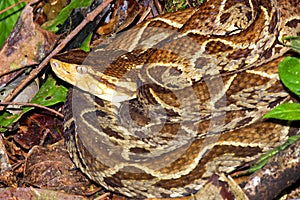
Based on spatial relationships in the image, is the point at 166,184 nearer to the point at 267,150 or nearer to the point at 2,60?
the point at 267,150

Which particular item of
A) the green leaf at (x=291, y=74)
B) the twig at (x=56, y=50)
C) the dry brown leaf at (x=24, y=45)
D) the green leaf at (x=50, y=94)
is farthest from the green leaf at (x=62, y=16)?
the green leaf at (x=291, y=74)

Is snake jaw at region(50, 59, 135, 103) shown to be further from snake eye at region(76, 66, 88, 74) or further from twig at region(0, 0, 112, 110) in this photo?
twig at region(0, 0, 112, 110)

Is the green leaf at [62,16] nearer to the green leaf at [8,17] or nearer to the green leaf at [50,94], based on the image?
the green leaf at [8,17]

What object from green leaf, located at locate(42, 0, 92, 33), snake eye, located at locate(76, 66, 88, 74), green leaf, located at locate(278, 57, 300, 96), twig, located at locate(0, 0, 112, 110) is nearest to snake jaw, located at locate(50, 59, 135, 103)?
snake eye, located at locate(76, 66, 88, 74)

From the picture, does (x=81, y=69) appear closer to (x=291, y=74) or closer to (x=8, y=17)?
(x=8, y=17)

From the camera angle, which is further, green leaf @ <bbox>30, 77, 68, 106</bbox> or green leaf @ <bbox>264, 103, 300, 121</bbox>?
green leaf @ <bbox>30, 77, 68, 106</bbox>

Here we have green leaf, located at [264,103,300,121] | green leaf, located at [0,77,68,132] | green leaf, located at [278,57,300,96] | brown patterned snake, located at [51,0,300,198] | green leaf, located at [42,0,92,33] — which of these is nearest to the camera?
green leaf, located at [264,103,300,121]

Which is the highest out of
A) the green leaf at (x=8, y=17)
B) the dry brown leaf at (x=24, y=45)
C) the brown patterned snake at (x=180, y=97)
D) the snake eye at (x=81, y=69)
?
the green leaf at (x=8, y=17)
